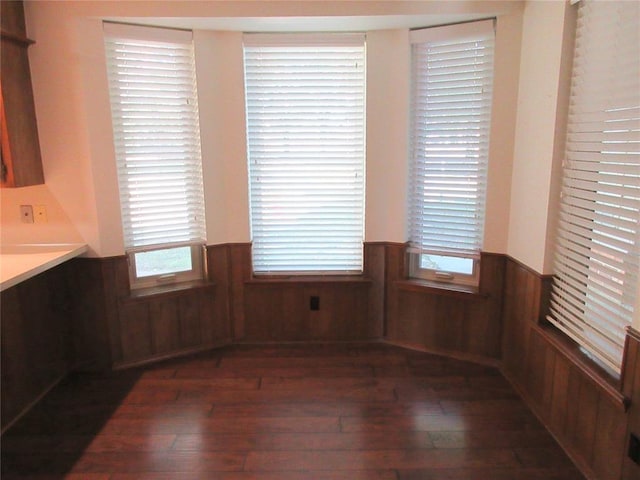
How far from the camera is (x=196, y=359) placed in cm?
333

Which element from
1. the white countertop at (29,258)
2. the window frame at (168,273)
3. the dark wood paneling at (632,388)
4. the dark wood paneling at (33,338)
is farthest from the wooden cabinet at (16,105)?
the dark wood paneling at (632,388)

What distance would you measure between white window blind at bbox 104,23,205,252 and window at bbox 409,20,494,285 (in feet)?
5.22

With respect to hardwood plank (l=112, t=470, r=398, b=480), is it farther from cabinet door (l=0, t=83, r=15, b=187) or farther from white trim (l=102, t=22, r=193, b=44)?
white trim (l=102, t=22, r=193, b=44)

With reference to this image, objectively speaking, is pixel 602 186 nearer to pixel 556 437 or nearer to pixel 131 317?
pixel 556 437

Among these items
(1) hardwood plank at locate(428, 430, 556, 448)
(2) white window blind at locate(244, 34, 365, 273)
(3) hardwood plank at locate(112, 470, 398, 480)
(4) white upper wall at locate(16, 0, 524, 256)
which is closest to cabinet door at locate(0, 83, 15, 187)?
(4) white upper wall at locate(16, 0, 524, 256)

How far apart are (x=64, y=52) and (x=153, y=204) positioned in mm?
1068

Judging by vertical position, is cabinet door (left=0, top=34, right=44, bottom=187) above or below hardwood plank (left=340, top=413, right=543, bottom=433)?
above

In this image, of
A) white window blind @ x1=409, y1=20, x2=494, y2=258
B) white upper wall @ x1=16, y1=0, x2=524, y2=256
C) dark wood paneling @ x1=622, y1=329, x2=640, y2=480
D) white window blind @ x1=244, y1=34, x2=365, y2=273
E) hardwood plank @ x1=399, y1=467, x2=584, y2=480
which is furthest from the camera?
white window blind @ x1=244, y1=34, x2=365, y2=273

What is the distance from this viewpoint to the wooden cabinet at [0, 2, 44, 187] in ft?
8.44

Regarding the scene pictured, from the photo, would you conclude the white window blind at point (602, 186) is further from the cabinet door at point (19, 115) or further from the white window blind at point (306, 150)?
the cabinet door at point (19, 115)

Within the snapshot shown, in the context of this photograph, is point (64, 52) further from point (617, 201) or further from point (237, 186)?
point (617, 201)

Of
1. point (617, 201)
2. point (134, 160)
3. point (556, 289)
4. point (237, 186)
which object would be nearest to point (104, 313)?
point (134, 160)

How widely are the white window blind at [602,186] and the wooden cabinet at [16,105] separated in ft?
10.2

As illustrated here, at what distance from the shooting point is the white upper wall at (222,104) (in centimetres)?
276
